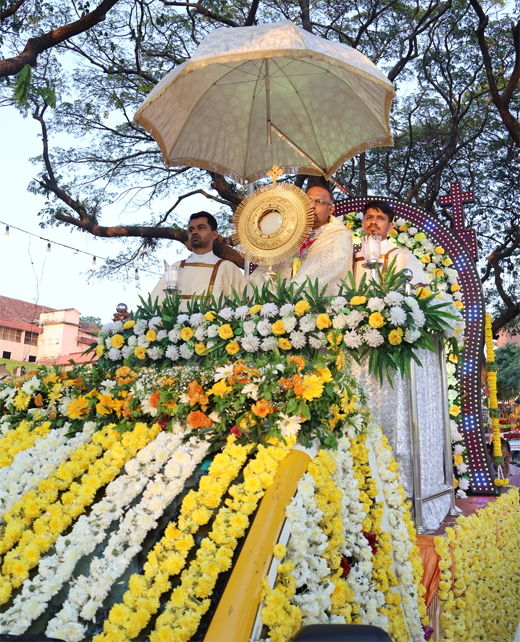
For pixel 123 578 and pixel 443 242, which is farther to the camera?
pixel 443 242

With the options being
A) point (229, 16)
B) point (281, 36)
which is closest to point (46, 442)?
point (281, 36)

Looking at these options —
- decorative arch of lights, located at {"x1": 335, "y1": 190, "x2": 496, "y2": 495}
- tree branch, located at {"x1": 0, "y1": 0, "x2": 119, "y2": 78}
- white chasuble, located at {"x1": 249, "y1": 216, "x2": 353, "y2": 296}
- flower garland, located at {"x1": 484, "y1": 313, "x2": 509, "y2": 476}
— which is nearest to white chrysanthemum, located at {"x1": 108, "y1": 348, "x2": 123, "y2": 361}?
white chasuble, located at {"x1": 249, "y1": 216, "x2": 353, "y2": 296}

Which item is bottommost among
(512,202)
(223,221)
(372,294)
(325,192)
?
(372,294)

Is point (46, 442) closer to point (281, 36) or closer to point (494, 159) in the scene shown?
point (281, 36)

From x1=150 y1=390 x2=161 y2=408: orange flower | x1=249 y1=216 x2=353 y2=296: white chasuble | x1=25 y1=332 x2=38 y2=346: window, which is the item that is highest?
x1=25 y1=332 x2=38 y2=346: window

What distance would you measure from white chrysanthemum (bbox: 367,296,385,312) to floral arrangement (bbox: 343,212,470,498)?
2.80 meters

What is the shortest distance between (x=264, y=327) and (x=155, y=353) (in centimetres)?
85

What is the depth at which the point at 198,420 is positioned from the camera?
8.66ft

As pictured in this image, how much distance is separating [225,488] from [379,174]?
14015mm

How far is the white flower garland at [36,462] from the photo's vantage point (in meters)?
2.75

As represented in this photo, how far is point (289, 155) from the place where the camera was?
5211 millimetres

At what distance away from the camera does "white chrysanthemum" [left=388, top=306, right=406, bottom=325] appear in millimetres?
3162

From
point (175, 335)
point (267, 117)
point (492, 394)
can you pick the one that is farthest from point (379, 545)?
point (492, 394)

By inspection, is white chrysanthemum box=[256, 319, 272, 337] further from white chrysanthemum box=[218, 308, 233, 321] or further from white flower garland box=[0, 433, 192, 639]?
white flower garland box=[0, 433, 192, 639]
